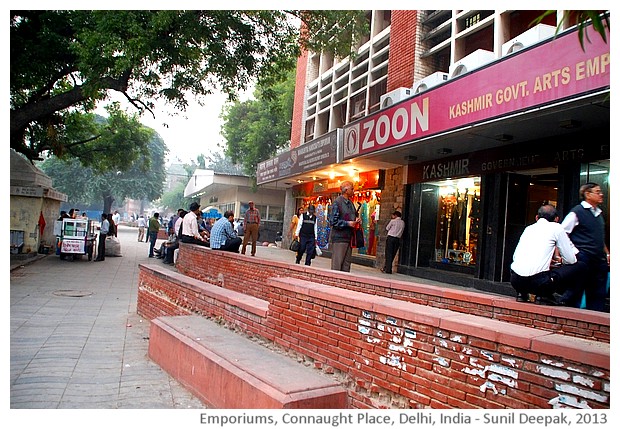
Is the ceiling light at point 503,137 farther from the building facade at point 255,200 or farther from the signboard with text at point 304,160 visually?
the building facade at point 255,200

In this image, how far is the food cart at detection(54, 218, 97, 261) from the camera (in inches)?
595

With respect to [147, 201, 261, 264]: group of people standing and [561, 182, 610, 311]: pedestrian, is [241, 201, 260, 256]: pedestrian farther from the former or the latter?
[561, 182, 610, 311]: pedestrian

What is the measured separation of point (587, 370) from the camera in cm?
227

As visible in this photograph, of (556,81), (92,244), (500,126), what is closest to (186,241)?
(92,244)

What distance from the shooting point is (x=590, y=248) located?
181 inches

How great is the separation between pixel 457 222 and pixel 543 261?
6.83m

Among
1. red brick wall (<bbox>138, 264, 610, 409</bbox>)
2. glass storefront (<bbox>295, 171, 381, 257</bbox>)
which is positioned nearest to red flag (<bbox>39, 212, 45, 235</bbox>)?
glass storefront (<bbox>295, 171, 381, 257</bbox>)

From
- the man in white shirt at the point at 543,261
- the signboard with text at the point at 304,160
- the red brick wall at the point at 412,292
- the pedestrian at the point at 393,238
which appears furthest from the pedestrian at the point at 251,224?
the man in white shirt at the point at 543,261

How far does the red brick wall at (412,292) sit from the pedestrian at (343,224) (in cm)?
56

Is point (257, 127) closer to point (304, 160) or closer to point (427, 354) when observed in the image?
point (304, 160)

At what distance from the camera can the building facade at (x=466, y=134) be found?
6297 mm

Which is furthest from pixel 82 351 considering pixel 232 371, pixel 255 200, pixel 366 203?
pixel 255 200
